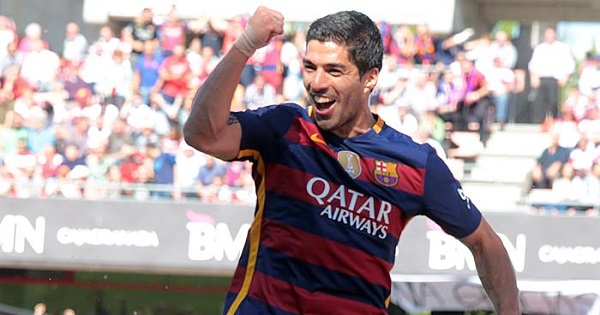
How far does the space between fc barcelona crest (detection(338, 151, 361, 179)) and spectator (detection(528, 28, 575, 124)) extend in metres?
11.0

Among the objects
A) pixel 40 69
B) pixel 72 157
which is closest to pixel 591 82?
pixel 72 157

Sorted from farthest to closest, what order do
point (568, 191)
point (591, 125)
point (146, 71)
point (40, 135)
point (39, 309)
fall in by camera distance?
point (39, 309) < point (146, 71) < point (40, 135) < point (591, 125) < point (568, 191)

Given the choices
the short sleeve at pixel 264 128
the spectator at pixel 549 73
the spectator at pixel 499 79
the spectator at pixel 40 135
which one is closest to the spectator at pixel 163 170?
the spectator at pixel 40 135

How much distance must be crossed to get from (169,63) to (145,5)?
9.79ft

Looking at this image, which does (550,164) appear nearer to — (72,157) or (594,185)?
(594,185)

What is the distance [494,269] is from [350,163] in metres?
0.66

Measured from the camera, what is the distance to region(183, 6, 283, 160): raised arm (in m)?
3.60

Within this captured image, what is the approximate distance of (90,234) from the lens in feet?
47.2

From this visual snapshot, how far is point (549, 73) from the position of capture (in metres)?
14.7

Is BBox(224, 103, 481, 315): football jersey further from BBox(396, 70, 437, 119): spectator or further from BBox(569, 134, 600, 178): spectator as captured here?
BBox(396, 70, 437, 119): spectator

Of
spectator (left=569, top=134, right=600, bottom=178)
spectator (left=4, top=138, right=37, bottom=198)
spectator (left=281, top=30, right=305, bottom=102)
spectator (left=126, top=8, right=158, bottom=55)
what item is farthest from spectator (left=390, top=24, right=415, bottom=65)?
spectator (left=4, top=138, right=37, bottom=198)

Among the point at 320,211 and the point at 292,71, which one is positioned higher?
the point at 320,211

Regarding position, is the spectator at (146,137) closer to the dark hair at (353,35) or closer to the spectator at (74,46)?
the spectator at (74,46)

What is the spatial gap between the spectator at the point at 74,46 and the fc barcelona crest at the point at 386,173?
1172cm
